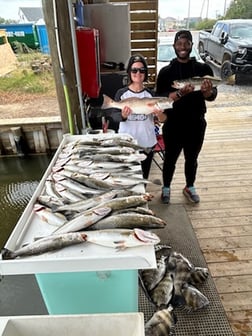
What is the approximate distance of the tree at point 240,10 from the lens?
625 inches

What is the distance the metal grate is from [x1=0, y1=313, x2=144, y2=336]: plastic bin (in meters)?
0.96

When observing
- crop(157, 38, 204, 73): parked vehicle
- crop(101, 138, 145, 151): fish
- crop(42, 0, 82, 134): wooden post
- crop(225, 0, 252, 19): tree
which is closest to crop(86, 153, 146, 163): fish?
crop(101, 138, 145, 151): fish

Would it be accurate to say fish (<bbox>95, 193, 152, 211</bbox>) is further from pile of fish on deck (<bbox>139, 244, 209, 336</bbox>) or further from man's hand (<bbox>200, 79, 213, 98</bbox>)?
man's hand (<bbox>200, 79, 213, 98</bbox>)

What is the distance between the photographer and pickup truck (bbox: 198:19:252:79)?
7.49 meters

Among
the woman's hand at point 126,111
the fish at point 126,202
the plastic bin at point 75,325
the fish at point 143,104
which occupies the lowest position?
the plastic bin at point 75,325

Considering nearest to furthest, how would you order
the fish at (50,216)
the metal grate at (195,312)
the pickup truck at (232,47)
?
the fish at (50,216) → the metal grate at (195,312) → the pickup truck at (232,47)

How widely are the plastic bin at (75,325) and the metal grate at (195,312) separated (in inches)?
37.8

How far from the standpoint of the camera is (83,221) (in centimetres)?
106

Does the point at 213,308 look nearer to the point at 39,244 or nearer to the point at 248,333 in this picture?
the point at 248,333


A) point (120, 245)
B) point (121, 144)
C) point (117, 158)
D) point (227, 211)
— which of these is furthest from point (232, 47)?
point (120, 245)

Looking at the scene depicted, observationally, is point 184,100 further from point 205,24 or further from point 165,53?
point 205,24

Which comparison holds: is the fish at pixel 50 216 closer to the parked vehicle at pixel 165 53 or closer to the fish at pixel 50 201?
the fish at pixel 50 201

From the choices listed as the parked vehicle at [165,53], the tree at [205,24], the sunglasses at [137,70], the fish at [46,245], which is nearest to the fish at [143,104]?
the sunglasses at [137,70]

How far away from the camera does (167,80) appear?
2.31 metres
